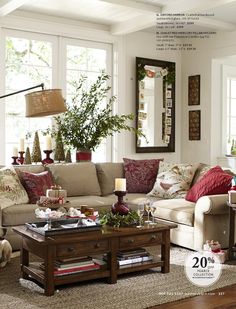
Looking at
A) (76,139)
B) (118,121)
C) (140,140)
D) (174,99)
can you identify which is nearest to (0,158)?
(76,139)

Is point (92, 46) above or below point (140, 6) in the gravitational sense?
below

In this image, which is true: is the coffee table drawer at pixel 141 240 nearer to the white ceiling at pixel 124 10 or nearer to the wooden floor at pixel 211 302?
the wooden floor at pixel 211 302

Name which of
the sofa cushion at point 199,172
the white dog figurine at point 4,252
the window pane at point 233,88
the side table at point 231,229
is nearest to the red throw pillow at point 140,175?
the sofa cushion at point 199,172

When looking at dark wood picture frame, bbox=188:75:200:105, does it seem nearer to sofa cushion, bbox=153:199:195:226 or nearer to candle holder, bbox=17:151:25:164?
sofa cushion, bbox=153:199:195:226

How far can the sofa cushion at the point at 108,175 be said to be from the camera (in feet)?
17.8

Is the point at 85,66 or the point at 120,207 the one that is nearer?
the point at 120,207

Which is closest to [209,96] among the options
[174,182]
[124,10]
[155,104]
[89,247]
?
[155,104]

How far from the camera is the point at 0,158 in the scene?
591cm

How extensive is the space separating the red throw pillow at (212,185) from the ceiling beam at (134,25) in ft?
7.65

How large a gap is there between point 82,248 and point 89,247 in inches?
2.1

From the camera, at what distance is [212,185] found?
14.6 feet

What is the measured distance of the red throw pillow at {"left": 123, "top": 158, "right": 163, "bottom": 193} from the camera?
5465 millimetres

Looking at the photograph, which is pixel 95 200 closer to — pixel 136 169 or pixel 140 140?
pixel 136 169

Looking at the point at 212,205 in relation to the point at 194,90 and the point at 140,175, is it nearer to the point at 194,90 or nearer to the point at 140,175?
the point at 140,175
